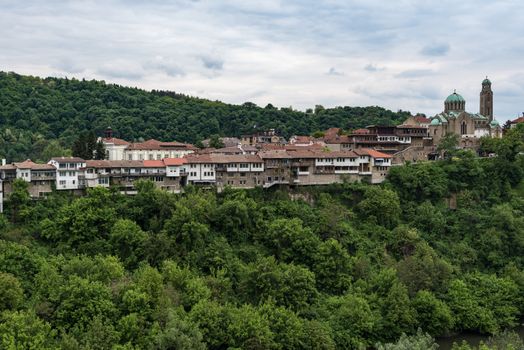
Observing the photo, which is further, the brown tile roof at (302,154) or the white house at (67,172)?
the brown tile roof at (302,154)

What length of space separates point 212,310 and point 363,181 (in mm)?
33269

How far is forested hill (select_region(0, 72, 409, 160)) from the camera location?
102m

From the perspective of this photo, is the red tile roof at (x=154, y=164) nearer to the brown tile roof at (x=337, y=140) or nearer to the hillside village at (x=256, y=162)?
the hillside village at (x=256, y=162)

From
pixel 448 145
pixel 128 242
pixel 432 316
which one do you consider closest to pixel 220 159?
pixel 128 242

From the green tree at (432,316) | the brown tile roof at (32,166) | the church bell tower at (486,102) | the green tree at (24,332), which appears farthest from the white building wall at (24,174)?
the church bell tower at (486,102)

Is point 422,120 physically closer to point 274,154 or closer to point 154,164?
point 274,154

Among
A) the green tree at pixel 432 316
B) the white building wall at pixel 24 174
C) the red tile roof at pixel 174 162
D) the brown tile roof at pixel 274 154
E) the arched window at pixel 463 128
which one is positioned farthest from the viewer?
the arched window at pixel 463 128

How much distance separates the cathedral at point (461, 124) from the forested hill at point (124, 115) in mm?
19033

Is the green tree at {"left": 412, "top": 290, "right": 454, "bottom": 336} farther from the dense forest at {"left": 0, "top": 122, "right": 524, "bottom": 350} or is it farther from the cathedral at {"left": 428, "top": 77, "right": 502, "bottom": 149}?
the cathedral at {"left": 428, "top": 77, "right": 502, "bottom": 149}

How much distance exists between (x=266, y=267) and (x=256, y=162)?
1961 cm

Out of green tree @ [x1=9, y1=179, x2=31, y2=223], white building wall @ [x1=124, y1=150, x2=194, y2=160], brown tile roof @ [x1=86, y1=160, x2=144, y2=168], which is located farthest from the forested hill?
green tree @ [x1=9, y1=179, x2=31, y2=223]

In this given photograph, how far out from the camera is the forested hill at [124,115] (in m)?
102

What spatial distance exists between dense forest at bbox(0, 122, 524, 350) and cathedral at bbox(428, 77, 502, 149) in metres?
14.3

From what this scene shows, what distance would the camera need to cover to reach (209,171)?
204 feet
